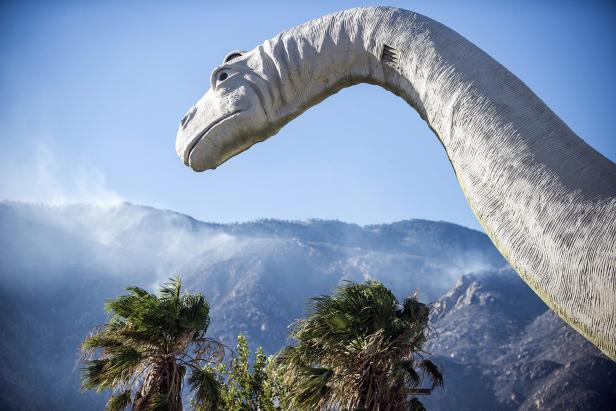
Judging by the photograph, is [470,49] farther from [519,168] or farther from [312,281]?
[312,281]

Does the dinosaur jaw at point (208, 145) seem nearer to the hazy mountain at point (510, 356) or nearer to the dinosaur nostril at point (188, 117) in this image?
the dinosaur nostril at point (188, 117)

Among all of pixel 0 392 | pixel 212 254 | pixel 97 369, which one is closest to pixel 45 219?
pixel 212 254

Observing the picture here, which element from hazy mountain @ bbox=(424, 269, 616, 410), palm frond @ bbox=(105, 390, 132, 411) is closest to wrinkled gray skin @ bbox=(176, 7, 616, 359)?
palm frond @ bbox=(105, 390, 132, 411)

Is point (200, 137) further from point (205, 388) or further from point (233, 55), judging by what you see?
point (205, 388)

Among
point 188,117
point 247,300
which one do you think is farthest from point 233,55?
point 247,300

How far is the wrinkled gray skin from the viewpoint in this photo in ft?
4.57

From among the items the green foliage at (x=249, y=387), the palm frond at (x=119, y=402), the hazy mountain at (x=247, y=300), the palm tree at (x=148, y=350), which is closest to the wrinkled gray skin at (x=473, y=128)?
the palm tree at (x=148, y=350)

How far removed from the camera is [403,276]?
17812 cm

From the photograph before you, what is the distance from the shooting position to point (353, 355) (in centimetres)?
788

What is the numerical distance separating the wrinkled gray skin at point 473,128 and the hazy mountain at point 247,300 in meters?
70.2

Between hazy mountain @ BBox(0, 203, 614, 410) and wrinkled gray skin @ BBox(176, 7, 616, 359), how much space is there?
70181mm

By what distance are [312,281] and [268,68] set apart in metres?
162

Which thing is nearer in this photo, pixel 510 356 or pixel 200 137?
pixel 200 137

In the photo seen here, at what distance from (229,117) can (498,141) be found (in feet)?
2.94
